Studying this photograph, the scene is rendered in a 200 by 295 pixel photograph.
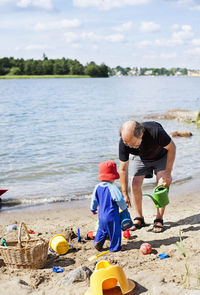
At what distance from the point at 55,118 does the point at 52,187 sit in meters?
14.5

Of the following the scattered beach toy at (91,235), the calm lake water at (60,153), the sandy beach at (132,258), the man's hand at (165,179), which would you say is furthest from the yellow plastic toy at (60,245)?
the calm lake water at (60,153)

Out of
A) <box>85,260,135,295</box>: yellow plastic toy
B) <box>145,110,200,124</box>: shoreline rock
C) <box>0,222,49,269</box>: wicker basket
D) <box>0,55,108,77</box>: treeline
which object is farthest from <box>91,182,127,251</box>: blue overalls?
<box>0,55,108,77</box>: treeline

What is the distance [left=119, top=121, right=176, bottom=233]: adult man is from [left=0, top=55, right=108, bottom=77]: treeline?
106607 millimetres

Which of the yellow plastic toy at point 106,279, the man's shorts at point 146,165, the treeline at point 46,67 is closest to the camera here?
the yellow plastic toy at point 106,279

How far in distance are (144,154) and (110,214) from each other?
1029mm

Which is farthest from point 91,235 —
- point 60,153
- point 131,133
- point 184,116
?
point 184,116

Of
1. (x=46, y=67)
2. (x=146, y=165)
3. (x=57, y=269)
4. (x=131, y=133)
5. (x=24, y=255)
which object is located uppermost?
(x=46, y=67)

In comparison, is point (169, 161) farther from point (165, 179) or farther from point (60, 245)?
point (60, 245)

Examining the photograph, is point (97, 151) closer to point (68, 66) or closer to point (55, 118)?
point (55, 118)

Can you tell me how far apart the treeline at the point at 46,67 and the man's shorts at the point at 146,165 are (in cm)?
10657

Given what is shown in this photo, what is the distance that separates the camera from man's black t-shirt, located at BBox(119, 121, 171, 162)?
15.8 ft

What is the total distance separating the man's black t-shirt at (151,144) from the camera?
15.8ft

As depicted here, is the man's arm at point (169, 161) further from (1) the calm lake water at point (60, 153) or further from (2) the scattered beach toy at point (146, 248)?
(1) the calm lake water at point (60, 153)

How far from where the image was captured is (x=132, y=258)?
4340 millimetres
